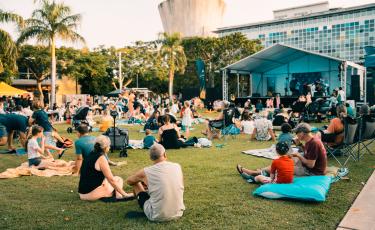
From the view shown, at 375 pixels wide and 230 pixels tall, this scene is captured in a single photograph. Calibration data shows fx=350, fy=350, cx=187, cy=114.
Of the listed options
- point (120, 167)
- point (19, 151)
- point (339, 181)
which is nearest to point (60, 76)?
point (19, 151)

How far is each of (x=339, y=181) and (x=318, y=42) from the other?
58621mm

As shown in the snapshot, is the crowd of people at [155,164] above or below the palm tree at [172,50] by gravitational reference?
below

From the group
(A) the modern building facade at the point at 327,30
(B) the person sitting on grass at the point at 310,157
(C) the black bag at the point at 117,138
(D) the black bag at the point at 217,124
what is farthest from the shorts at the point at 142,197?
(A) the modern building facade at the point at 327,30

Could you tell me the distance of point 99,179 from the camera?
491 centimetres

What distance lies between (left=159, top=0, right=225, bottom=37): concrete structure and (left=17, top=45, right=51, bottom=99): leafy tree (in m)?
43.2

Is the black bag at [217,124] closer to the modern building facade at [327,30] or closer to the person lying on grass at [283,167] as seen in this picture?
the person lying on grass at [283,167]

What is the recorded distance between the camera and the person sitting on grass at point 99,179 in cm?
473

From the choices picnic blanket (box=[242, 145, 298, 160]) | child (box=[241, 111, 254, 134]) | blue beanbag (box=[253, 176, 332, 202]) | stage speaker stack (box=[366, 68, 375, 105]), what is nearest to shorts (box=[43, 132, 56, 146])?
picnic blanket (box=[242, 145, 298, 160])

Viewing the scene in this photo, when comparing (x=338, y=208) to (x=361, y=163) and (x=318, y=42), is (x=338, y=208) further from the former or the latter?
(x=318, y=42)

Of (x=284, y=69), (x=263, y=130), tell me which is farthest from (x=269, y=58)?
(x=263, y=130)

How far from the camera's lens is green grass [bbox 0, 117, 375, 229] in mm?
4051

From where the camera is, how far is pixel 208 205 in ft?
15.5

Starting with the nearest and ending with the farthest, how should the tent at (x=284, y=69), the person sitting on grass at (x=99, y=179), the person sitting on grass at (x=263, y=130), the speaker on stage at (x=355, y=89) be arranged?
the person sitting on grass at (x=99, y=179)
the person sitting on grass at (x=263, y=130)
the speaker on stage at (x=355, y=89)
the tent at (x=284, y=69)

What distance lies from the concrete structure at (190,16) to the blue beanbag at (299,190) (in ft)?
251
